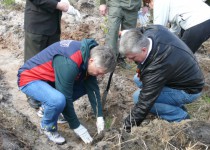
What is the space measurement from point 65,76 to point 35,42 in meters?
1.07

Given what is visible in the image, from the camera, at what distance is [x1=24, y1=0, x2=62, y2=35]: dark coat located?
414 centimetres

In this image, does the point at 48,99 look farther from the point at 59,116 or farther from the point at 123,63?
the point at 123,63

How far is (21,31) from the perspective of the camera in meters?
6.62

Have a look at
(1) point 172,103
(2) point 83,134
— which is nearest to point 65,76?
(2) point 83,134

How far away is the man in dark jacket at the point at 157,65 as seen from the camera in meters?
3.39

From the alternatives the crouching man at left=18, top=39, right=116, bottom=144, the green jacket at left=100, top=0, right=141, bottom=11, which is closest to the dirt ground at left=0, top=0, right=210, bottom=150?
the crouching man at left=18, top=39, right=116, bottom=144

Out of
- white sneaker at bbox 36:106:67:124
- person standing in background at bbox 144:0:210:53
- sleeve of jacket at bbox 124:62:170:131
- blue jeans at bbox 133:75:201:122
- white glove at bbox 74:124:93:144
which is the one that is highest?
person standing in background at bbox 144:0:210:53

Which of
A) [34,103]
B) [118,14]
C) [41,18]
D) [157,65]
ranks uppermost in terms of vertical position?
[157,65]

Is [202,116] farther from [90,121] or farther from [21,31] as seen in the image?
[21,31]

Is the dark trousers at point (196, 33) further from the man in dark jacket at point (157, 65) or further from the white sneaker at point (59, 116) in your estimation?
the white sneaker at point (59, 116)

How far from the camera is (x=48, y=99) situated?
3.63m

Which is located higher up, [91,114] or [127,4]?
[127,4]

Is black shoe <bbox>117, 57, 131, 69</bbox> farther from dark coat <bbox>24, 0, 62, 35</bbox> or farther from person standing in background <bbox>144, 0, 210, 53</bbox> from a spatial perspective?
dark coat <bbox>24, 0, 62, 35</bbox>

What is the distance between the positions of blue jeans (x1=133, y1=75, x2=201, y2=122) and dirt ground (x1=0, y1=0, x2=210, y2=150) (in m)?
0.15
